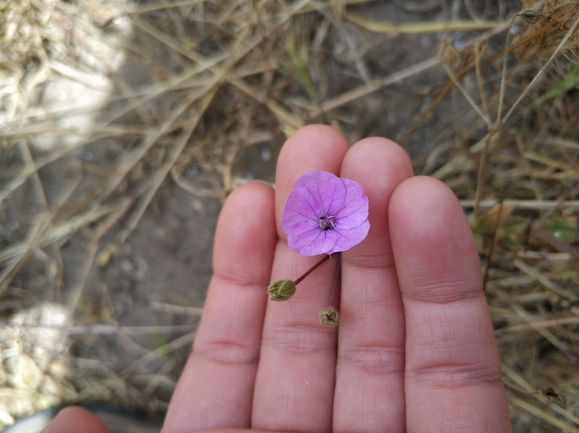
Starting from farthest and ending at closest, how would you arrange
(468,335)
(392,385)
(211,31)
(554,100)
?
(211,31), (554,100), (392,385), (468,335)

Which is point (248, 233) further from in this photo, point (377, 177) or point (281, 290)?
point (377, 177)

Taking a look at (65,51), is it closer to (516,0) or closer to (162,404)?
(162,404)

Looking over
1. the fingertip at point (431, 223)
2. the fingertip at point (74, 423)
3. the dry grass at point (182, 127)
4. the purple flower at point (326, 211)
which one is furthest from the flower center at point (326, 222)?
the fingertip at point (74, 423)

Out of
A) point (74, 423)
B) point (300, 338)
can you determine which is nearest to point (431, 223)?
point (300, 338)

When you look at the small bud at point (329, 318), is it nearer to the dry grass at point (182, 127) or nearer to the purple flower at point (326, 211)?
the purple flower at point (326, 211)

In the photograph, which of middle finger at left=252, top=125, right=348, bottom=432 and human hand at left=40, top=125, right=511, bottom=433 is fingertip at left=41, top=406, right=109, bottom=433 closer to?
human hand at left=40, top=125, right=511, bottom=433

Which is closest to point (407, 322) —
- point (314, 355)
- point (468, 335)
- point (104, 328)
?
point (468, 335)
